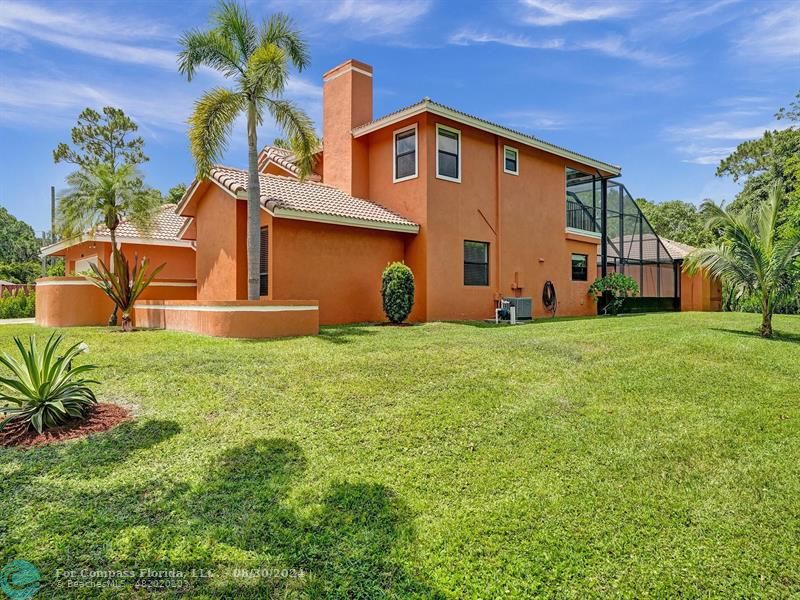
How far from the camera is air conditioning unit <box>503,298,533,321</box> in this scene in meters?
15.3

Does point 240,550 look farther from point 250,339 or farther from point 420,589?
point 250,339

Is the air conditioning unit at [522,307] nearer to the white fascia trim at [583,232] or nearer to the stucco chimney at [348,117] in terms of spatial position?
the white fascia trim at [583,232]

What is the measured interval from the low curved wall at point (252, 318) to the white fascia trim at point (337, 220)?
8.67ft

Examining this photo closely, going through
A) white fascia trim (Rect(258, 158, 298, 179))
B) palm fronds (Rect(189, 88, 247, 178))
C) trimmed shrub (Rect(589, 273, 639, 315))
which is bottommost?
trimmed shrub (Rect(589, 273, 639, 315))

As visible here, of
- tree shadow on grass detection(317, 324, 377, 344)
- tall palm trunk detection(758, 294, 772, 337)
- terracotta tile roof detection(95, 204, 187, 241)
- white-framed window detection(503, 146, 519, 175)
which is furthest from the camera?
terracotta tile roof detection(95, 204, 187, 241)

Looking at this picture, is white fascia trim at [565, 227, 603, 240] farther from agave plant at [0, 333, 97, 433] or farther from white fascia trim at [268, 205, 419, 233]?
agave plant at [0, 333, 97, 433]

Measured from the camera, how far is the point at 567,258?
19078 mm

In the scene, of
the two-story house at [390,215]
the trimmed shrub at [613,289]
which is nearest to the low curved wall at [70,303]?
the two-story house at [390,215]

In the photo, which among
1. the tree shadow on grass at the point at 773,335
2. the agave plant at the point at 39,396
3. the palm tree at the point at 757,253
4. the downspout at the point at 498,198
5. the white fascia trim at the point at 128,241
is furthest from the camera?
the white fascia trim at the point at 128,241

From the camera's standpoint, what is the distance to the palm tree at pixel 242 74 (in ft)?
34.6

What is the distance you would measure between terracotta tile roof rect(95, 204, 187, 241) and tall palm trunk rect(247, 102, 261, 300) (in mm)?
7139

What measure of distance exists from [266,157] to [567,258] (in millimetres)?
12738

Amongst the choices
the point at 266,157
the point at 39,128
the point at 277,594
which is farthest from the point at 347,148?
the point at 39,128

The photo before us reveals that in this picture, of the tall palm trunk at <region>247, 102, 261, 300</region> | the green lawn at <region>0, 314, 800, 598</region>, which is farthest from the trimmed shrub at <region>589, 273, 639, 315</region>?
the tall palm trunk at <region>247, 102, 261, 300</region>
